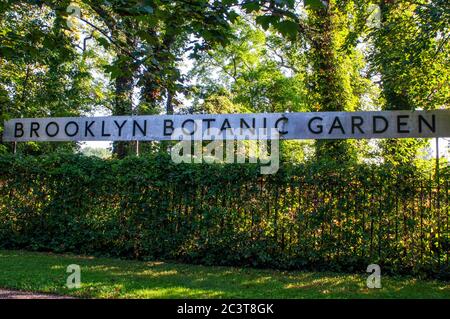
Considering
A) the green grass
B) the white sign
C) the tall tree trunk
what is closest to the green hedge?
the green grass

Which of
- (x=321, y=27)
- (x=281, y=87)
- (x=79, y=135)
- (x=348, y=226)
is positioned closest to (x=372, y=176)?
(x=348, y=226)

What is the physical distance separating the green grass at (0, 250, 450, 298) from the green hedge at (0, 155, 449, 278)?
53 centimetres

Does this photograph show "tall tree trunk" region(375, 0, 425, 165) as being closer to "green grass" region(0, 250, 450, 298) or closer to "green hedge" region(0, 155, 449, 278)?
"green hedge" region(0, 155, 449, 278)

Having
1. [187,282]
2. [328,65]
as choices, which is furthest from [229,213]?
[328,65]

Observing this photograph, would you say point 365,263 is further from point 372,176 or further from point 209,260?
point 209,260

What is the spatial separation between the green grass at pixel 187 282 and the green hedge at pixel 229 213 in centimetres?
53

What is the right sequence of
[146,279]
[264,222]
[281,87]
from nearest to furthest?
[146,279] < [264,222] < [281,87]

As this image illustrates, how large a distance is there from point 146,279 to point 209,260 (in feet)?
6.83

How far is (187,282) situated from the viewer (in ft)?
23.8

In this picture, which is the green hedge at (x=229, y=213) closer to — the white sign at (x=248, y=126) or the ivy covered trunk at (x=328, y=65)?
the white sign at (x=248, y=126)

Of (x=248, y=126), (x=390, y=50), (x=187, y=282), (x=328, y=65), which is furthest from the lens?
(x=328, y=65)

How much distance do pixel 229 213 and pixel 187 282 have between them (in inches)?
92.1

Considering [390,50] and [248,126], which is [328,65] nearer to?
[390,50]

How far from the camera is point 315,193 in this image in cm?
895
